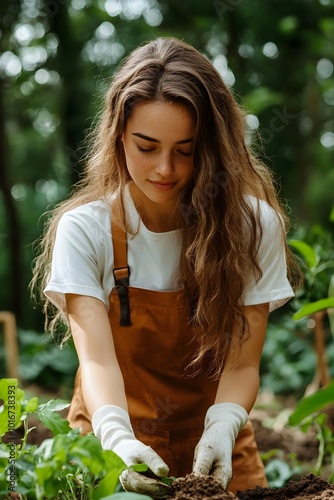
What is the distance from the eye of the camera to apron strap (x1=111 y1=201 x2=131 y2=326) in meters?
1.72

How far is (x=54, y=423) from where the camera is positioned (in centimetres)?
115

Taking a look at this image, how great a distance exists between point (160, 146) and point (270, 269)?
16.6 inches

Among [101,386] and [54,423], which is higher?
[54,423]

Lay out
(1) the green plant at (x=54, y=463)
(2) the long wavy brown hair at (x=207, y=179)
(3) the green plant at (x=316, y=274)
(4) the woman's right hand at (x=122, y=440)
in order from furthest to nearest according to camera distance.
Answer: (3) the green plant at (x=316, y=274)
(2) the long wavy brown hair at (x=207, y=179)
(4) the woman's right hand at (x=122, y=440)
(1) the green plant at (x=54, y=463)

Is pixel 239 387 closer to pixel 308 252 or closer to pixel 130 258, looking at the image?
pixel 130 258

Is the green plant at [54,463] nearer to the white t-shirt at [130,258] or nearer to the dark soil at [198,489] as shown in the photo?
the dark soil at [198,489]

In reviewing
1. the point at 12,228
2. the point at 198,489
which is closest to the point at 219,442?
the point at 198,489

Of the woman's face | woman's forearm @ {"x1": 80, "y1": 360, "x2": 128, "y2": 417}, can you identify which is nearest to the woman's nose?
the woman's face

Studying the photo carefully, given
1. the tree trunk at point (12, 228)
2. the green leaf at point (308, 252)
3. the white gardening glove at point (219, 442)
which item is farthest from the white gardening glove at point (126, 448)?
the tree trunk at point (12, 228)

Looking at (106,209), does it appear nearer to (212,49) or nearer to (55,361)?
(55,361)

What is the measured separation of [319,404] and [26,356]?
4.59m

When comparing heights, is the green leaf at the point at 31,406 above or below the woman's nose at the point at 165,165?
below

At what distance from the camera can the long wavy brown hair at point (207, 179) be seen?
1.58 metres

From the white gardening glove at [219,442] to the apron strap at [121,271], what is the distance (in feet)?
1.07
